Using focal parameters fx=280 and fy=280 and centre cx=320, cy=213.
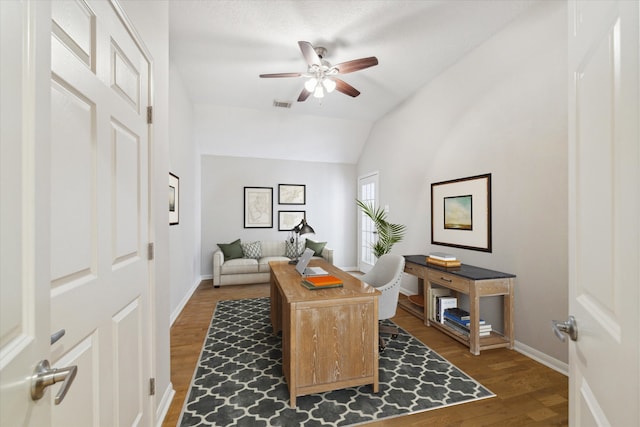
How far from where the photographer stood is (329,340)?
1.87 metres

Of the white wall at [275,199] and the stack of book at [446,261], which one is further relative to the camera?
the white wall at [275,199]

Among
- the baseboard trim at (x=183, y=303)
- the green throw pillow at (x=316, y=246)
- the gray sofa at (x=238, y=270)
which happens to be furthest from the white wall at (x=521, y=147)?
the baseboard trim at (x=183, y=303)

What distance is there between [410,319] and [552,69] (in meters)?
2.82

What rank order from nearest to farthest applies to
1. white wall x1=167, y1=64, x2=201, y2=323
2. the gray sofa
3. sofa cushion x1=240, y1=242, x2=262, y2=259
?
white wall x1=167, y1=64, x2=201, y2=323 → the gray sofa → sofa cushion x1=240, y1=242, x2=262, y2=259

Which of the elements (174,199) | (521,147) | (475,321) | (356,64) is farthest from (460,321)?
(174,199)

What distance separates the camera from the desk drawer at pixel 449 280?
103 inches

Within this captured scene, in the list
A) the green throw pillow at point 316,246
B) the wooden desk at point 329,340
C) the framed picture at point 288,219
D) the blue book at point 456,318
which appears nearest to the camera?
the wooden desk at point 329,340

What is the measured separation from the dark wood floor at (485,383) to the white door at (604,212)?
1109 millimetres

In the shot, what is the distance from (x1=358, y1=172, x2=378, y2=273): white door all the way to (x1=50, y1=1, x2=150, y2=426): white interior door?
452 cm

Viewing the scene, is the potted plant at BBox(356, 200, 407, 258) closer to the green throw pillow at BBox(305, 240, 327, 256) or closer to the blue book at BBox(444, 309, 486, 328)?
the blue book at BBox(444, 309, 486, 328)

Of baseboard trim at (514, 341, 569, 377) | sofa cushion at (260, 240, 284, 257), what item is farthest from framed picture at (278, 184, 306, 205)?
baseboard trim at (514, 341, 569, 377)

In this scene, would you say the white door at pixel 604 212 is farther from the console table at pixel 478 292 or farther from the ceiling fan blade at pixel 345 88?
the ceiling fan blade at pixel 345 88

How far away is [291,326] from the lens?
179cm

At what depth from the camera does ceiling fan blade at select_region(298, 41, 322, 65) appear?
7.81ft
